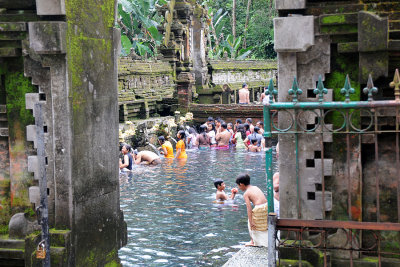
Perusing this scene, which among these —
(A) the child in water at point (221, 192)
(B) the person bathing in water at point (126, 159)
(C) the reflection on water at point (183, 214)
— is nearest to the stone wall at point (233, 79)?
(C) the reflection on water at point (183, 214)

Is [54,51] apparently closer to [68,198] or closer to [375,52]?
[68,198]

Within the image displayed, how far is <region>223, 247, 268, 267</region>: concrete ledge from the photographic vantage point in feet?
22.4

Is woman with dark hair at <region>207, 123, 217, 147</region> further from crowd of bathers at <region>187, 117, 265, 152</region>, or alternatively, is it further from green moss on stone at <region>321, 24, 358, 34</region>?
green moss on stone at <region>321, 24, 358, 34</region>

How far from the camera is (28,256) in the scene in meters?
6.77

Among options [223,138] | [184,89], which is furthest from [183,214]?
[184,89]

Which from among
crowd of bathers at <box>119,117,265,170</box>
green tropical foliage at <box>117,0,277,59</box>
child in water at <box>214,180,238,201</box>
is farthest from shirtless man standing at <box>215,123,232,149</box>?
green tropical foliage at <box>117,0,277,59</box>

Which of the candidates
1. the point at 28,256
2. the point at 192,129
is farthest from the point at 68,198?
the point at 192,129

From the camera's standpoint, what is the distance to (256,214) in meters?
8.52

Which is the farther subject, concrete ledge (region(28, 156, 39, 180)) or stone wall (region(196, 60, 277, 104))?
stone wall (region(196, 60, 277, 104))

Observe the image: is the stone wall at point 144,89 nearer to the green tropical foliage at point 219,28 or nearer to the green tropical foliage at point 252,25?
the green tropical foliage at point 219,28

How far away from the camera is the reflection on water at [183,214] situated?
8961 mm

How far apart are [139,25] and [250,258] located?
31601mm

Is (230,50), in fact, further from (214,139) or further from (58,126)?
(58,126)

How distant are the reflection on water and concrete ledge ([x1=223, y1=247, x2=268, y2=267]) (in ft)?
3.09
